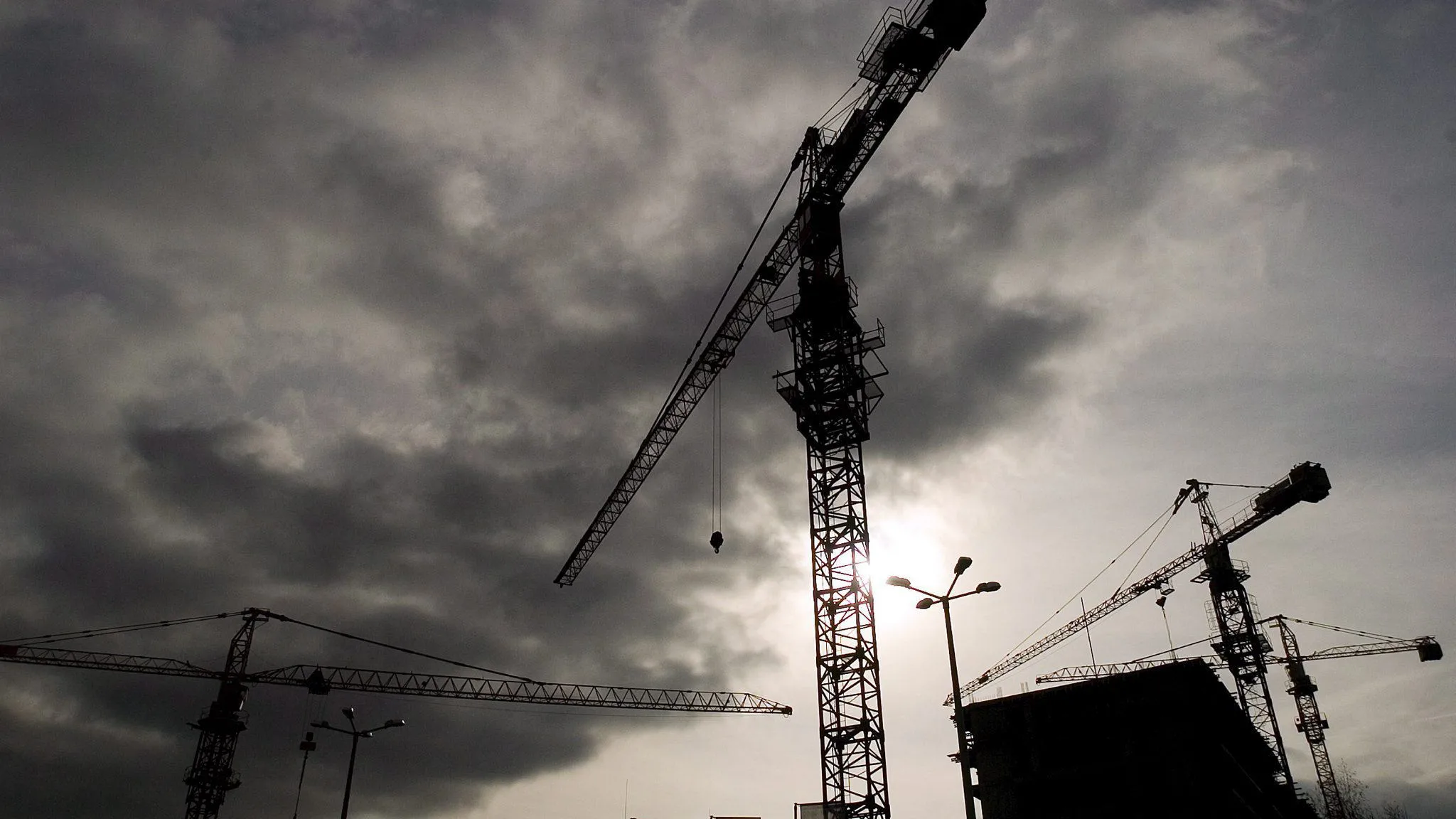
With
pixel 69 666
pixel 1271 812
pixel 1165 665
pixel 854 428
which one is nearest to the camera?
pixel 854 428

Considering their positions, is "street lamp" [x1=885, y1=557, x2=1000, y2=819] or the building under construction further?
the building under construction

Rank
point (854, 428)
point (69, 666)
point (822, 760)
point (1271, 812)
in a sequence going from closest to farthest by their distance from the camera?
point (822, 760) → point (854, 428) → point (1271, 812) → point (69, 666)

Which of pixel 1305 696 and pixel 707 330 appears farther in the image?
pixel 1305 696

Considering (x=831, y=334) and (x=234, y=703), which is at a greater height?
(x=831, y=334)

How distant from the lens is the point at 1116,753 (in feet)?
214

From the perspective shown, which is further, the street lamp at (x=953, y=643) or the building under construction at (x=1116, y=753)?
the building under construction at (x=1116, y=753)

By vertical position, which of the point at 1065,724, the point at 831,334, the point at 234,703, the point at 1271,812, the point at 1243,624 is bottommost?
the point at 1271,812

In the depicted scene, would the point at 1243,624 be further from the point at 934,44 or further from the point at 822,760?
the point at 934,44

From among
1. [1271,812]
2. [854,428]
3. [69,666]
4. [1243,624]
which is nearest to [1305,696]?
[1243,624]

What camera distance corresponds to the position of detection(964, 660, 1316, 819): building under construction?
204 feet

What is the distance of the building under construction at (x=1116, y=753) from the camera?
204 ft

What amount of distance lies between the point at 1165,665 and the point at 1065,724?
8962 mm

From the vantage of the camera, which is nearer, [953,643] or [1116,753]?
[953,643]

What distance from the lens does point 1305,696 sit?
11088cm
